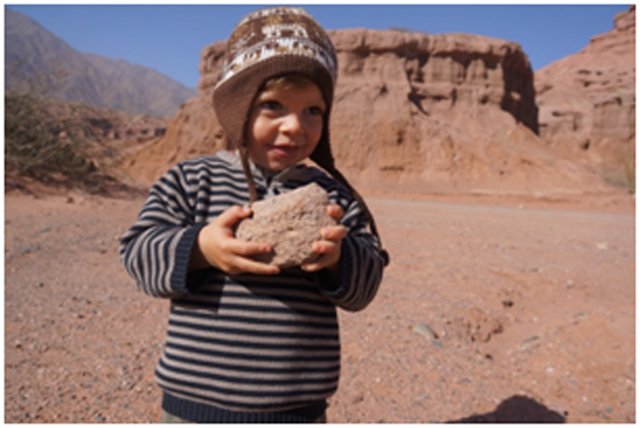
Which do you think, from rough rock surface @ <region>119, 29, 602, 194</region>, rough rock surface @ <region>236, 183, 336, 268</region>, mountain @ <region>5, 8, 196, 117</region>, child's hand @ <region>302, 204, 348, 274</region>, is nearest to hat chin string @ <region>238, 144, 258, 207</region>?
rough rock surface @ <region>236, 183, 336, 268</region>

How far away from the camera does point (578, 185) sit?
A: 19781mm

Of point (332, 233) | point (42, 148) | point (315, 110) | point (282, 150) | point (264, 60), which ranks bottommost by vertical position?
point (42, 148)

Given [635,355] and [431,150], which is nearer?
[635,355]

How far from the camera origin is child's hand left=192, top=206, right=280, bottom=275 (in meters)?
1.25

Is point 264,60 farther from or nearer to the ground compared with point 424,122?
farther from the ground

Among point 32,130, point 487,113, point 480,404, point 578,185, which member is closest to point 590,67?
point 487,113

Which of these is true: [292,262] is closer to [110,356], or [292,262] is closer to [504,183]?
[110,356]

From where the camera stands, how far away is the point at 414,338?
3.54 meters

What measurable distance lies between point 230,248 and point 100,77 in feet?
316

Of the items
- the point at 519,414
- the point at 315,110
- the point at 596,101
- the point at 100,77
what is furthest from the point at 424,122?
the point at 100,77

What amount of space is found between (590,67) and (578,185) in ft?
104

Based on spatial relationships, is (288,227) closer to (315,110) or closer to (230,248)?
(230,248)

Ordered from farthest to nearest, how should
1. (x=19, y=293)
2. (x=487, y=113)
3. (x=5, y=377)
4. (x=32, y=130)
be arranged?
(x=487, y=113) → (x=32, y=130) → (x=19, y=293) → (x=5, y=377)

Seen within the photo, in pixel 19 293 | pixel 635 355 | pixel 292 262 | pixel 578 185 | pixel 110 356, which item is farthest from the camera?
pixel 578 185
